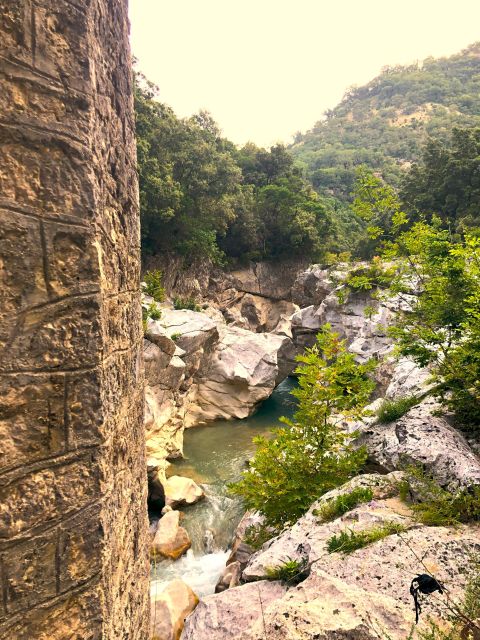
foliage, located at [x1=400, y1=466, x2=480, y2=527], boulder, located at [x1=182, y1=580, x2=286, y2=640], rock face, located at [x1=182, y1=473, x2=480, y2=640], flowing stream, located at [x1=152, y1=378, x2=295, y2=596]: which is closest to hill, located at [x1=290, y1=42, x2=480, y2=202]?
flowing stream, located at [x1=152, y1=378, x2=295, y2=596]

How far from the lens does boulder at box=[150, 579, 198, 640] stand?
6.11 metres

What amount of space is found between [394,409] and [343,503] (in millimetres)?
2088

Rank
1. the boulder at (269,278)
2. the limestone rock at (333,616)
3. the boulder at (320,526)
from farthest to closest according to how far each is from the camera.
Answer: the boulder at (269,278) < the boulder at (320,526) < the limestone rock at (333,616)

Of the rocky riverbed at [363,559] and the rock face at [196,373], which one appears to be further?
the rock face at [196,373]

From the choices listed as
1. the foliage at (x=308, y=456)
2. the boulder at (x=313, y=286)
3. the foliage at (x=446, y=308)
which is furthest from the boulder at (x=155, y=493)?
the boulder at (x=313, y=286)

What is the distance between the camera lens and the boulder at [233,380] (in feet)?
61.4

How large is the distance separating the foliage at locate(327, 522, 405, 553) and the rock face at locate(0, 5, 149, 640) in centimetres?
327

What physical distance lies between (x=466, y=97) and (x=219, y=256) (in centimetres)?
6592

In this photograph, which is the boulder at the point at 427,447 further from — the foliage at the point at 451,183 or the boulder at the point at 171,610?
the foliage at the point at 451,183

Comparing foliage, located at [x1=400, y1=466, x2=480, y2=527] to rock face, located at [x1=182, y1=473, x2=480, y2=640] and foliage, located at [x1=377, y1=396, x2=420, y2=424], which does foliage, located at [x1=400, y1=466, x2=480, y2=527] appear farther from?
foliage, located at [x1=377, y1=396, x2=420, y2=424]

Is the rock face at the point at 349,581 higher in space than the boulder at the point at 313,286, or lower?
lower

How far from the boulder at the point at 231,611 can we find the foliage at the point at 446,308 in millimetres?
3501

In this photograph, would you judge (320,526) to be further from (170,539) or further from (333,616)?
(170,539)

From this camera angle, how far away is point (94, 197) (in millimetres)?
1641
